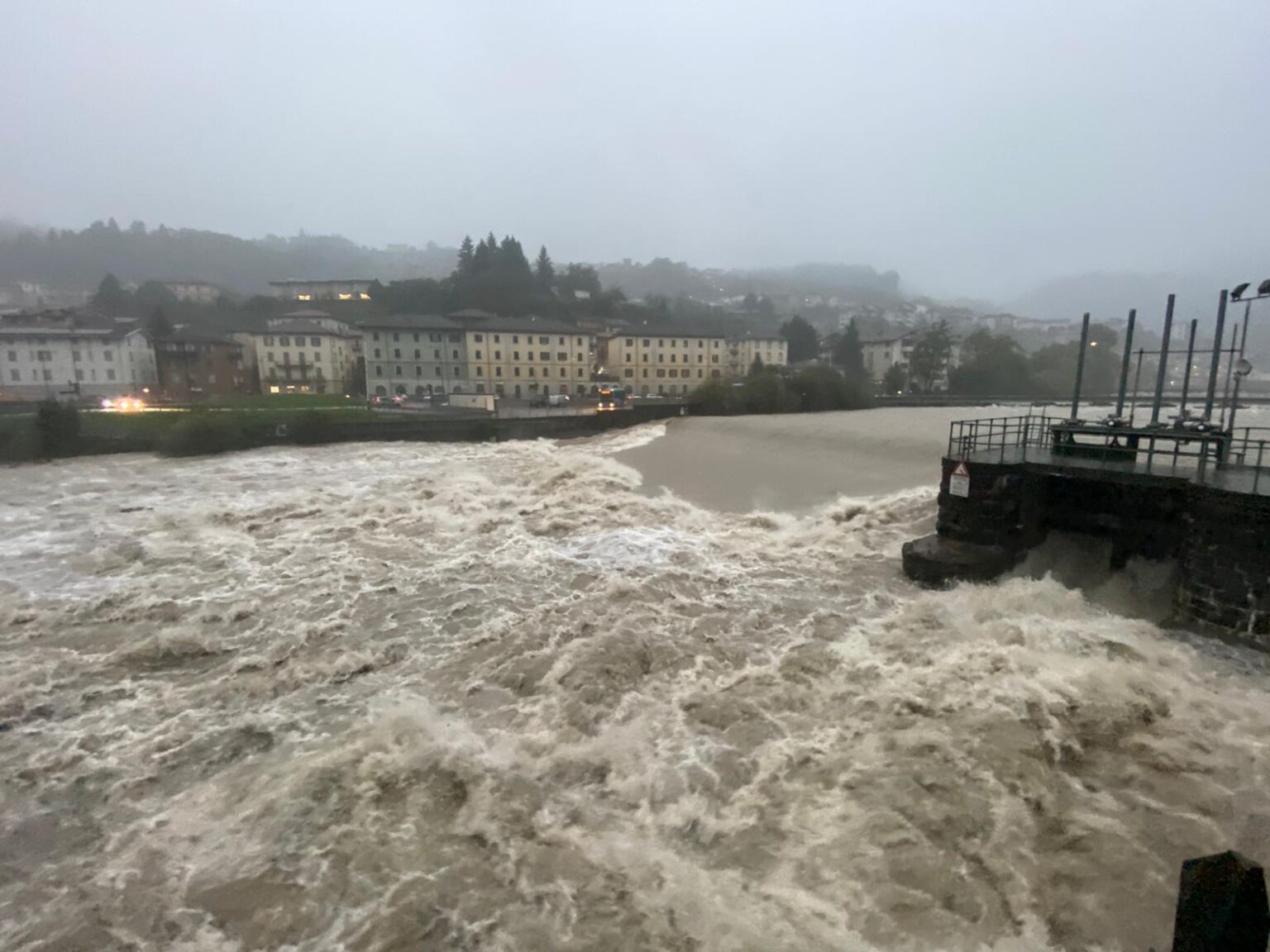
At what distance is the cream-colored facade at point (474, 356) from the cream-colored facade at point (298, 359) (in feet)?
13.1

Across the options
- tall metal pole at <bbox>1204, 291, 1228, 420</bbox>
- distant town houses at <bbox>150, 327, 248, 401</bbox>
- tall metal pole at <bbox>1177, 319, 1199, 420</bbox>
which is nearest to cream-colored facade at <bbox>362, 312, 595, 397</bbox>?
distant town houses at <bbox>150, 327, 248, 401</bbox>

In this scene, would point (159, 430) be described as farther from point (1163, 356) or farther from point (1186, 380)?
point (1186, 380)

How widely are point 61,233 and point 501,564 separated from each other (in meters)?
176

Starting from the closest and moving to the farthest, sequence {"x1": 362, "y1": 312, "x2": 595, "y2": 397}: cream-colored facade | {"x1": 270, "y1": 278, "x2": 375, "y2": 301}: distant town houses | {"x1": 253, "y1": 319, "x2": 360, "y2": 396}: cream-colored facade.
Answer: {"x1": 253, "y1": 319, "x2": 360, "y2": 396}: cream-colored facade
{"x1": 362, "y1": 312, "x2": 595, "y2": 397}: cream-colored facade
{"x1": 270, "y1": 278, "x2": 375, "y2": 301}: distant town houses

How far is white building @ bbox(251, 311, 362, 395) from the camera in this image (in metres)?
61.5

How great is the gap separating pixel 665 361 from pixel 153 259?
439ft

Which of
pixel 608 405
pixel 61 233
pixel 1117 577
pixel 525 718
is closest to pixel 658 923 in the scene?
pixel 525 718

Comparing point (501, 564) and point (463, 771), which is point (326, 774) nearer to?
point (463, 771)

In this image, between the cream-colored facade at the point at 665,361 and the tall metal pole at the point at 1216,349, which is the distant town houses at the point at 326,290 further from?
the tall metal pole at the point at 1216,349

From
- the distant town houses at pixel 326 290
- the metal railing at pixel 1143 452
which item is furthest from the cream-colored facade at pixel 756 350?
the metal railing at pixel 1143 452

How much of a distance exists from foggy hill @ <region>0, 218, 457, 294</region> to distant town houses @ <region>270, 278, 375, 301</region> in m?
29.7

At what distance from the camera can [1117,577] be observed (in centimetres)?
1127

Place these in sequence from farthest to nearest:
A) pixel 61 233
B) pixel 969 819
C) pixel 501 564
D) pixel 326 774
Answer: pixel 61 233 → pixel 501 564 → pixel 326 774 → pixel 969 819

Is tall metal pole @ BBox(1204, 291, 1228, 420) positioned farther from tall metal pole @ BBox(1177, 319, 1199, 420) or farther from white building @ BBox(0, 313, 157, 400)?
white building @ BBox(0, 313, 157, 400)
